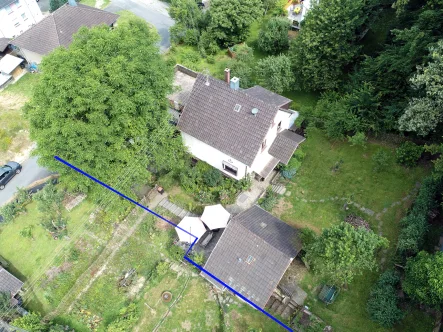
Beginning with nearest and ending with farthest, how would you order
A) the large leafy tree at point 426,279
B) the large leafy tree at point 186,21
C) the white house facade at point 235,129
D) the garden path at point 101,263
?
1. the large leafy tree at point 426,279
2. the garden path at point 101,263
3. the white house facade at point 235,129
4. the large leafy tree at point 186,21

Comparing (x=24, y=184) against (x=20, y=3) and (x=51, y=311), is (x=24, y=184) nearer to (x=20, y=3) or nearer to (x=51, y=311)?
(x=51, y=311)

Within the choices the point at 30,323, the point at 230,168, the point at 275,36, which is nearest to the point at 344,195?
the point at 230,168

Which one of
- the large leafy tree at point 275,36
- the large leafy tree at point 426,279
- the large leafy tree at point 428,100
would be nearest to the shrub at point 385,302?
the large leafy tree at point 426,279

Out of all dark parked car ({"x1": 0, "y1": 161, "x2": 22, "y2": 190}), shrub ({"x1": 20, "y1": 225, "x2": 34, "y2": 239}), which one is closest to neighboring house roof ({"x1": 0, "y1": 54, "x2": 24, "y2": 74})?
dark parked car ({"x1": 0, "y1": 161, "x2": 22, "y2": 190})

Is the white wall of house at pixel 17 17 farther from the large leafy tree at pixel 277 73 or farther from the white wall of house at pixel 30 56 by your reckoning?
the large leafy tree at pixel 277 73

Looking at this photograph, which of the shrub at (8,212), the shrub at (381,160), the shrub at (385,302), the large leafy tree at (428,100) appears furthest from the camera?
the shrub at (8,212)

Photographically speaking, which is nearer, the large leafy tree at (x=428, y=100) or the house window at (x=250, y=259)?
the house window at (x=250, y=259)

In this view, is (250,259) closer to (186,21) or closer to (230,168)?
(230,168)

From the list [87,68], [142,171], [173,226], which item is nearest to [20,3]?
[87,68]
